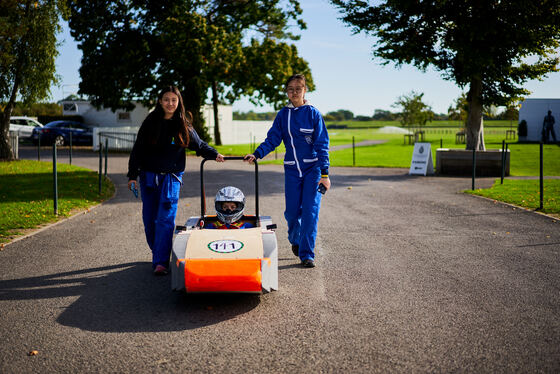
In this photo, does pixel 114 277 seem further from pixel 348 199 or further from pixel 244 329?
pixel 348 199

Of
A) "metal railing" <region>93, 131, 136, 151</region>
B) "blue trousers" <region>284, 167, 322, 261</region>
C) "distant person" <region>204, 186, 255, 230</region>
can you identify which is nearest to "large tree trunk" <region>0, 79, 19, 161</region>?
"metal railing" <region>93, 131, 136, 151</region>

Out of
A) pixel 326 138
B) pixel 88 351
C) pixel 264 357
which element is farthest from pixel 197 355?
pixel 326 138

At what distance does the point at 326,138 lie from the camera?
6.14 m

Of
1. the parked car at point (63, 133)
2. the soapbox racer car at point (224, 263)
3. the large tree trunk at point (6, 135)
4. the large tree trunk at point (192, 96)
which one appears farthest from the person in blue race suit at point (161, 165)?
the parked car at point (63, 133)

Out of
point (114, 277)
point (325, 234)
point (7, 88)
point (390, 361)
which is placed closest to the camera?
point (390, 361)

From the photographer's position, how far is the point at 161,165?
232 inches

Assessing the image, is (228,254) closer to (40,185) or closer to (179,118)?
(179,118)

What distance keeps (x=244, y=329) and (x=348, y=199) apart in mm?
8608

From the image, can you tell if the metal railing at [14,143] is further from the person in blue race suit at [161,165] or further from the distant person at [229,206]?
the distant person at [229,206]

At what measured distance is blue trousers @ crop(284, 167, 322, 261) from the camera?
6.17 metres

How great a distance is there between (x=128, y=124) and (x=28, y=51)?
18.7 meters

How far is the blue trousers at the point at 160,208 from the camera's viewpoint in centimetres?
580

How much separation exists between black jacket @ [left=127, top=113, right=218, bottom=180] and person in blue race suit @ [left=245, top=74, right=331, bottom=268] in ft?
2.98

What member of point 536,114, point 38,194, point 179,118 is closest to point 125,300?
point 179,118
